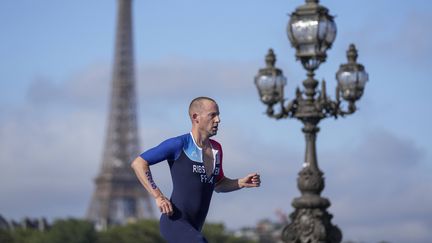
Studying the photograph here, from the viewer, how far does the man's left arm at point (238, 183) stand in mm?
16516

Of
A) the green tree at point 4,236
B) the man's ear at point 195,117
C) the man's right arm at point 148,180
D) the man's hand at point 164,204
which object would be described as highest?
the green tree at point 4,236

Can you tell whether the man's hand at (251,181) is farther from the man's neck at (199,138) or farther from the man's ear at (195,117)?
the man's ear at (195,117)

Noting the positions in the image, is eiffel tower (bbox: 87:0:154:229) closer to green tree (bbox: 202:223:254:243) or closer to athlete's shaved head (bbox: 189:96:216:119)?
green tree (bbox: 202:223:254:243)

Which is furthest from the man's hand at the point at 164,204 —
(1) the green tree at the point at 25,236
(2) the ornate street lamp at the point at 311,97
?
(1) the green tree at the point at 25,236

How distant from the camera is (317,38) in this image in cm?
2953

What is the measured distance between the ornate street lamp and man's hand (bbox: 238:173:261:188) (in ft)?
38.0

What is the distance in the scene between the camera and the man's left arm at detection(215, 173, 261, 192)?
1652 centimetres

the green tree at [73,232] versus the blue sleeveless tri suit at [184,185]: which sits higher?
the green tree at [73,232]

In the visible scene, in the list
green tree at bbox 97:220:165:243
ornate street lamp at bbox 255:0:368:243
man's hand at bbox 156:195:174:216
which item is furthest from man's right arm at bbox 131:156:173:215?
green tree at bbox 97:220:165:243

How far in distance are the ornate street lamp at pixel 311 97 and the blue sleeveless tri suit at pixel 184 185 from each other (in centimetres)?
Result: 1190

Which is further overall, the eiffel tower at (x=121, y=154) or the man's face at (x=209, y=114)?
the eiffel tower at (x=121, y=154)

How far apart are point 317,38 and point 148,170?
13.9 meters

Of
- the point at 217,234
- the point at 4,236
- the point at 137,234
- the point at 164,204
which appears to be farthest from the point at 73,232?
the point at 164,204

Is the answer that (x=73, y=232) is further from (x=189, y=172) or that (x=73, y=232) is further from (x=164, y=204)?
(x=164, y=204)
